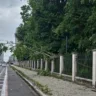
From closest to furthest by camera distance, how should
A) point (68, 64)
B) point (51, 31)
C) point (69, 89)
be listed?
point (69, 89) → point (68, 64) → point (51, 31)

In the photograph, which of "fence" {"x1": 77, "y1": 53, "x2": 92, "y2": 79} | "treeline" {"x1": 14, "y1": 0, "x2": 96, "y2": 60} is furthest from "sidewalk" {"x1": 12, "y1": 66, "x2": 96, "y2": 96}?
"treeline" {"x1": 14, "y1": 0, "x2": 96, "y2": 60}

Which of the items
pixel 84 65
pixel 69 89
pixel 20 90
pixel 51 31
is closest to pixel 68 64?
pixel 84 65

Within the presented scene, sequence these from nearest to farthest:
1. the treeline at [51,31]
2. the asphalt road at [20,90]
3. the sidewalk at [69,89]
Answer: the sidewalk at [69,89] < the asphalt road at [20,90] < the treeline at [51,31]

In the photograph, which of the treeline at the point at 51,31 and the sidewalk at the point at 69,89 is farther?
the treeline at the point at 51,31

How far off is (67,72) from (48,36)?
49.3 ft

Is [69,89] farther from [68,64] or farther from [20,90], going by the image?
[68,64]

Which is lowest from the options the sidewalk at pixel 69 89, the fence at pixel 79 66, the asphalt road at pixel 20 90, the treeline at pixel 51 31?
the asphalt road at pixel 20 90

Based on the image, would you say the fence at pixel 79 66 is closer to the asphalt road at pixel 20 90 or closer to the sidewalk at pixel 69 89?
the sidewalk at pixel 69 89

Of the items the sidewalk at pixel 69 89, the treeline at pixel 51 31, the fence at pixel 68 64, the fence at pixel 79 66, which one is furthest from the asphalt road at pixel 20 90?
the treeline at pixel 51 31

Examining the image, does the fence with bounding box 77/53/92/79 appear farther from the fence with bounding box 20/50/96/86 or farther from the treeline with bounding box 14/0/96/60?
the treeline with bounding box 14/0/96/60

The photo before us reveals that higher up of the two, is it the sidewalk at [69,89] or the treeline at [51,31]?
the treeline at [51,31]

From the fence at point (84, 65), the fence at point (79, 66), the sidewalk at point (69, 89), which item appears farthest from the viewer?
the fence at point (84, 65)

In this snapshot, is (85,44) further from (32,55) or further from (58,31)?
(32,55)

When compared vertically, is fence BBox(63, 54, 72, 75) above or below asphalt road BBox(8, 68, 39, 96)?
above
